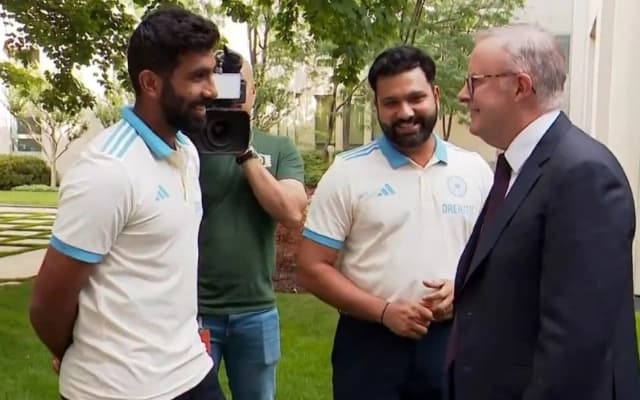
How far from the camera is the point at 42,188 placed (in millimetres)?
29953

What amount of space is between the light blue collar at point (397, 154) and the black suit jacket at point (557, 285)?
0.87 metres

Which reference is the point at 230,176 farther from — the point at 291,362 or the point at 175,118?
the point at 291,362

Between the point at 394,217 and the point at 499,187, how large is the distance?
2.29 feet

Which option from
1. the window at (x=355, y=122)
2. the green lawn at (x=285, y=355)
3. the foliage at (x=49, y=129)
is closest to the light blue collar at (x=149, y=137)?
the green lawn at (x=285, y=355)

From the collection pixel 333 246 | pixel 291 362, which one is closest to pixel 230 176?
pixel 333 246

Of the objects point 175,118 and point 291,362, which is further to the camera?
point 291,362

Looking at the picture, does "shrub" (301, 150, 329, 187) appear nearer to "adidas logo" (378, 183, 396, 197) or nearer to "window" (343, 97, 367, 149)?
"window" (343, 97, 367, 149)

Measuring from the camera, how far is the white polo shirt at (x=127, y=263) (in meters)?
2.10

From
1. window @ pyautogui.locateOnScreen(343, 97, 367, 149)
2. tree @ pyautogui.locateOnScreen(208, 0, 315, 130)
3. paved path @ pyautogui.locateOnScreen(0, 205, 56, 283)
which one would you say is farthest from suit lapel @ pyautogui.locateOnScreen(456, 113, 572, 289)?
window @ pyautogui.locateOnScreen(343, 97, 367, 149)

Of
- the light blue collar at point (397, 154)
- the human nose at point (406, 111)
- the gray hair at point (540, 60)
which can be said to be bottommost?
the light blue collar at point (397, 154)

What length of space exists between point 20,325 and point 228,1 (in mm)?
4092

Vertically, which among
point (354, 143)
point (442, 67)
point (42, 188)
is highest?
point (442, 67)

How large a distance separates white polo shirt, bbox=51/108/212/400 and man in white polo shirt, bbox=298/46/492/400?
2.52ft

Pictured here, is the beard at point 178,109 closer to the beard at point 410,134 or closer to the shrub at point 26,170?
the beard at point 410,134
